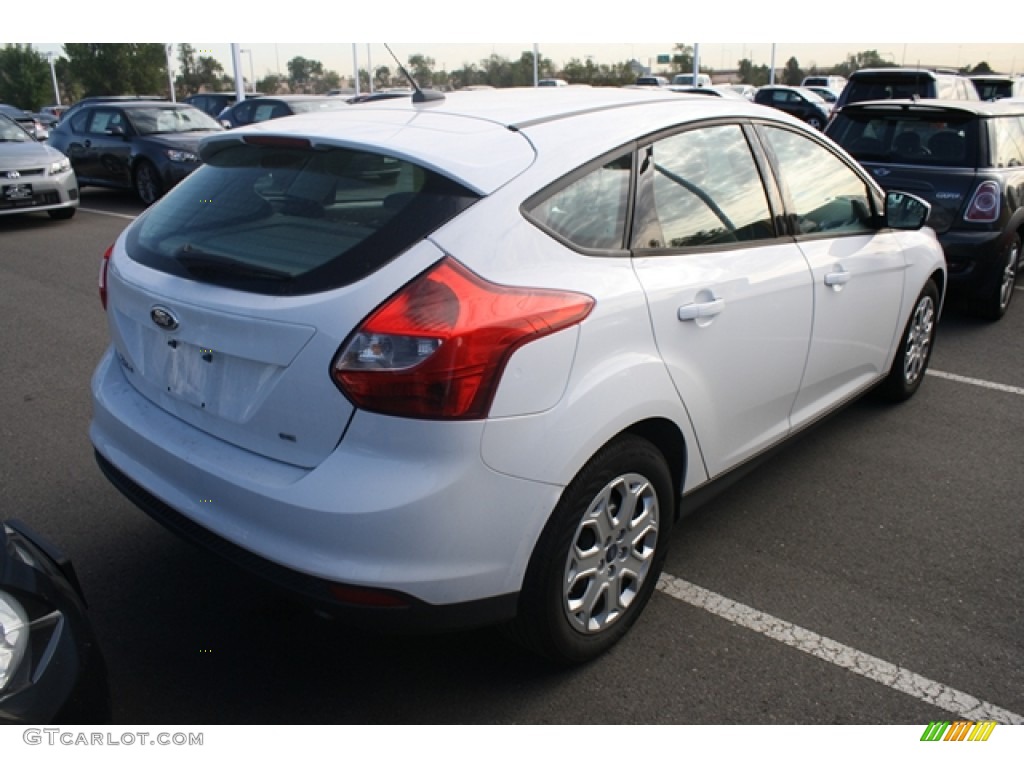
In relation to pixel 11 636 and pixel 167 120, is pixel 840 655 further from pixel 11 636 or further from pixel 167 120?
pixel 167 120

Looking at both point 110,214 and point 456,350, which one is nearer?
point 456,350

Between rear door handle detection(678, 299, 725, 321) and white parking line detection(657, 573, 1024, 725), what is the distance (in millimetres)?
1009

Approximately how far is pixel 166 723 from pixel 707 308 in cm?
202

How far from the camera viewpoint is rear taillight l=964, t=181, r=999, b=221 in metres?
6.38

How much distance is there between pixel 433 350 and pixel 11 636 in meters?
1.08

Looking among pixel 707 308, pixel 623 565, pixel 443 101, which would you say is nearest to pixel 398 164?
pixel 443 101

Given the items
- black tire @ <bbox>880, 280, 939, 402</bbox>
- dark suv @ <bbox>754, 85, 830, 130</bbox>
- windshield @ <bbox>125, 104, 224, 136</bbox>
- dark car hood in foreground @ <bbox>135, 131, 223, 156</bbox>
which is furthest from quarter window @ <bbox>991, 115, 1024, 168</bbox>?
dark suv @ <bbox>754, 85, 830, 130</bbox>

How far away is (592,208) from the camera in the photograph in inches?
103

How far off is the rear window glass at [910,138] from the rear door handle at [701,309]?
4726 mm

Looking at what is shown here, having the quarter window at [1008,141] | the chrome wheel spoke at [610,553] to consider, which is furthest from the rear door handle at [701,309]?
the quarter window at [1008,141]

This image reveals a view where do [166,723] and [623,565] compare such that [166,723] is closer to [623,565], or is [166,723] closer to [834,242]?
[623,565]

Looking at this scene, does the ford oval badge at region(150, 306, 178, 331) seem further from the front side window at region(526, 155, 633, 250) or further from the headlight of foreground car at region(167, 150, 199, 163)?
the headlight of foreground car at region(167, 150, 199, 163)

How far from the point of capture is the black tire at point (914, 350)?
4699 millimetres

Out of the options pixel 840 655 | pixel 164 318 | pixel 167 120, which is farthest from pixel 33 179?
pixel 840 655
